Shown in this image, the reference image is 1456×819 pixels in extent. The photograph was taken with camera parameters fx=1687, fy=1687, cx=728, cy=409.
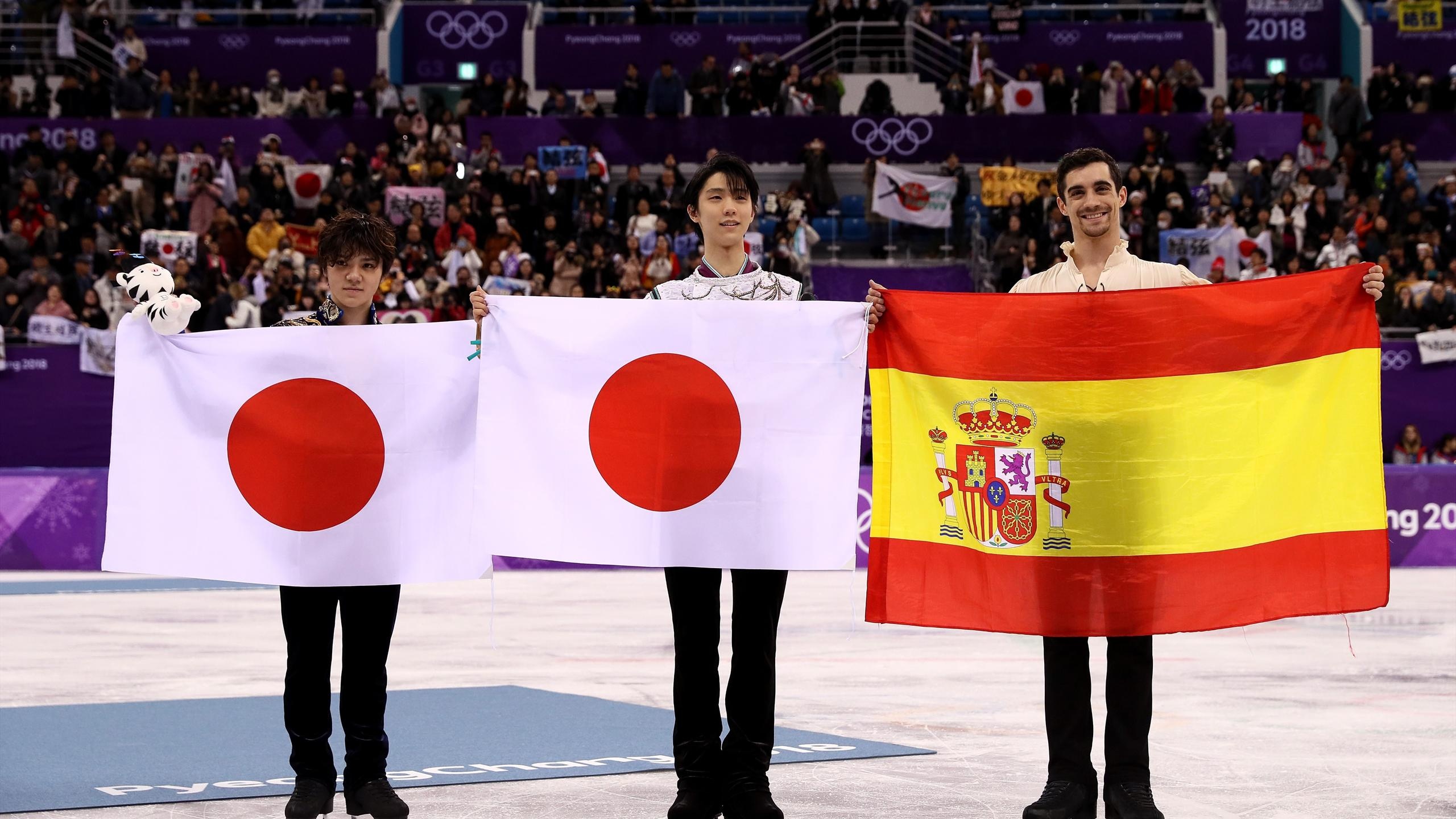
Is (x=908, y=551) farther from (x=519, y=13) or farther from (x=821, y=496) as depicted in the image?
(x=519, y=13)

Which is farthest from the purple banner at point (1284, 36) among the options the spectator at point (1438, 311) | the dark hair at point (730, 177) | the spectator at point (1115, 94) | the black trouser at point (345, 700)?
the black trouser at point (345, 700)

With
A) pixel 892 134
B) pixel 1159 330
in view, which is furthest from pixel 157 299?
pixel 892 134

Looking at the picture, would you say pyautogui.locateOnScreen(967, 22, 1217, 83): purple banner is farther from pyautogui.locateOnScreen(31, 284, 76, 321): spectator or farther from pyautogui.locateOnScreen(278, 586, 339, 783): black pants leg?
pyautogui.locateOnScreen(278, 586, 339, 783): black pants leg

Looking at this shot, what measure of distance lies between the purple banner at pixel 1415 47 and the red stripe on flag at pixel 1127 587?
951 inches

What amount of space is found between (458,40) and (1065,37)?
986 cm

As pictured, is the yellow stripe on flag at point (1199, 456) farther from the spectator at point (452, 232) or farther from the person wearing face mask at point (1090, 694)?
the spectator at point (452, 232)

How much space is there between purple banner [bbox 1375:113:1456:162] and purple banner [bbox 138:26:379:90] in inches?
617

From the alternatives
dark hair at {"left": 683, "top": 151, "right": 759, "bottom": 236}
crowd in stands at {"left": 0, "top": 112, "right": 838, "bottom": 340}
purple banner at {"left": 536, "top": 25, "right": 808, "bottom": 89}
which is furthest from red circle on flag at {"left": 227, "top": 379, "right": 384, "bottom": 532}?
purple banner at {"left": 536, "top": 25, "right": 808, "bottom": 89}

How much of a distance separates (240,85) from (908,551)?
2200 cm

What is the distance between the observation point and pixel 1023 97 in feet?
83.1

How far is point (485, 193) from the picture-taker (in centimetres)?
2220

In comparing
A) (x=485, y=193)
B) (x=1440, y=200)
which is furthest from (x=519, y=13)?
(x=1440, y=200)

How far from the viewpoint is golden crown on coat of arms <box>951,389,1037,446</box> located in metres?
5.45

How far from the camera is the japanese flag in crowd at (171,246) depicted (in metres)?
20.7
